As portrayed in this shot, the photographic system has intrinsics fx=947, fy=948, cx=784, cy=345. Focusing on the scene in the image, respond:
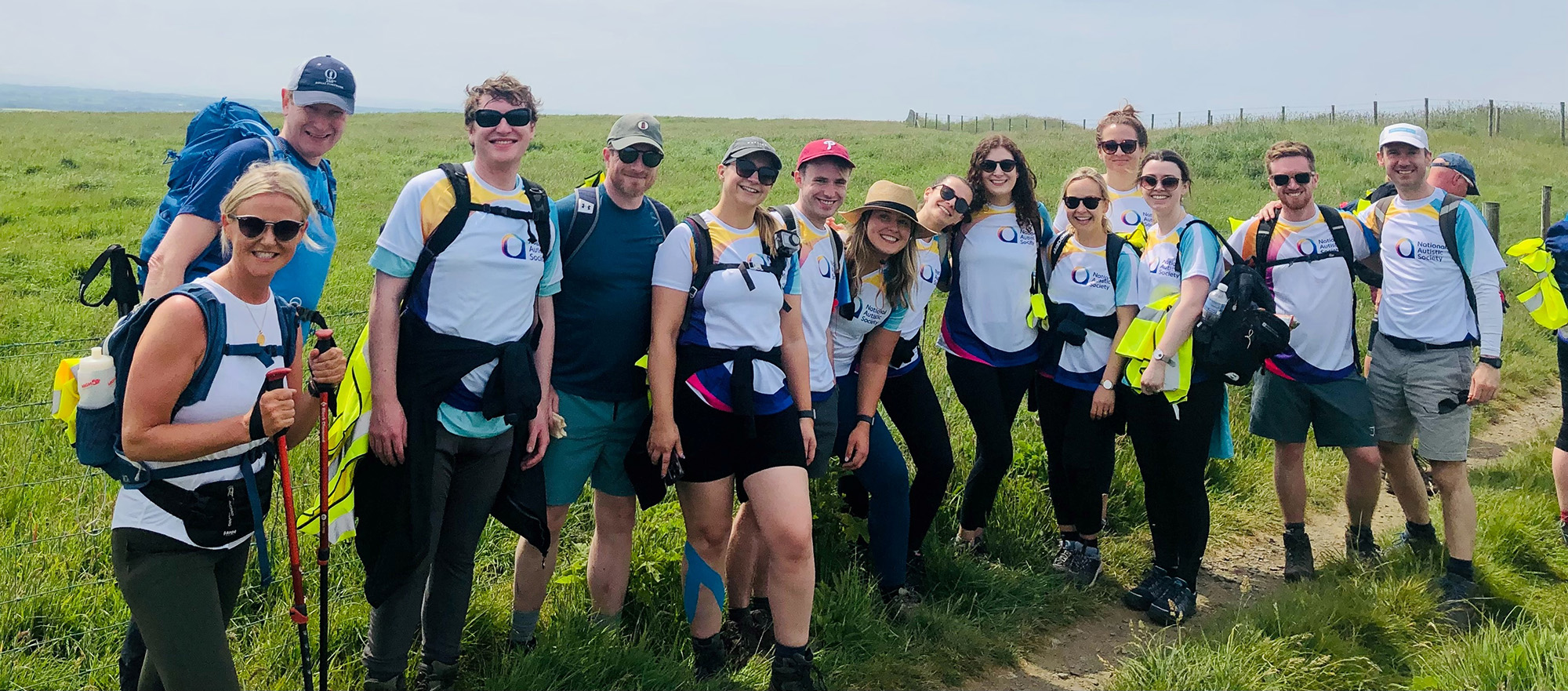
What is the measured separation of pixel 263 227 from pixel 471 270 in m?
0.75

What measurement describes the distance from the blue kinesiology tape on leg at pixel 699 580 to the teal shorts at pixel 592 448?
1.31 ft

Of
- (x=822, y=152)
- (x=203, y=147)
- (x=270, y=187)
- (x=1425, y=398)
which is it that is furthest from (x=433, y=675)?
(x=1425, y=398)

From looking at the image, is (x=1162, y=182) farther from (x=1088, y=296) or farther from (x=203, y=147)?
(x=203, y=147)

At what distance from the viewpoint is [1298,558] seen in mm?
5414

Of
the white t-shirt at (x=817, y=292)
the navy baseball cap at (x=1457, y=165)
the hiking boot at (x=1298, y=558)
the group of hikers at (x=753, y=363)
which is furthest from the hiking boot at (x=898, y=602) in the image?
the navy baseball cap at (x=1457, y=165)

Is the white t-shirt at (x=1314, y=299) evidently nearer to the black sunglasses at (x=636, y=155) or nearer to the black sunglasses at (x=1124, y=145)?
the black sunglasses at (x=1124, y=145)

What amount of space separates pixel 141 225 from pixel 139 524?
14.0 metres

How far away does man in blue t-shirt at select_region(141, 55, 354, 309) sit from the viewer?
9.98 feet

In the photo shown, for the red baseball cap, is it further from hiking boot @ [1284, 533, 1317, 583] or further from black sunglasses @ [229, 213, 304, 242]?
hiking boot @ [1284, 533, 1317, 583]

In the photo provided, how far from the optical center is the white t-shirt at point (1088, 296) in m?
5.06

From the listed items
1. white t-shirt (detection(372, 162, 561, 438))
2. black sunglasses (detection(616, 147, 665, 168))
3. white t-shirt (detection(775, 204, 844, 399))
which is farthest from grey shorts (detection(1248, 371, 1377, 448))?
white t-shirt (detection(372, 162, 561, 438))

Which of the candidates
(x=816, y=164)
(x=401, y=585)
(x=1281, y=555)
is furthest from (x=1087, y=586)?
(x=401, y=585)

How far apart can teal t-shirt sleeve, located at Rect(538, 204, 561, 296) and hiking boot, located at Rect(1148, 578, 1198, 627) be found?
3.41 m

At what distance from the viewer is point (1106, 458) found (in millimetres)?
5207
